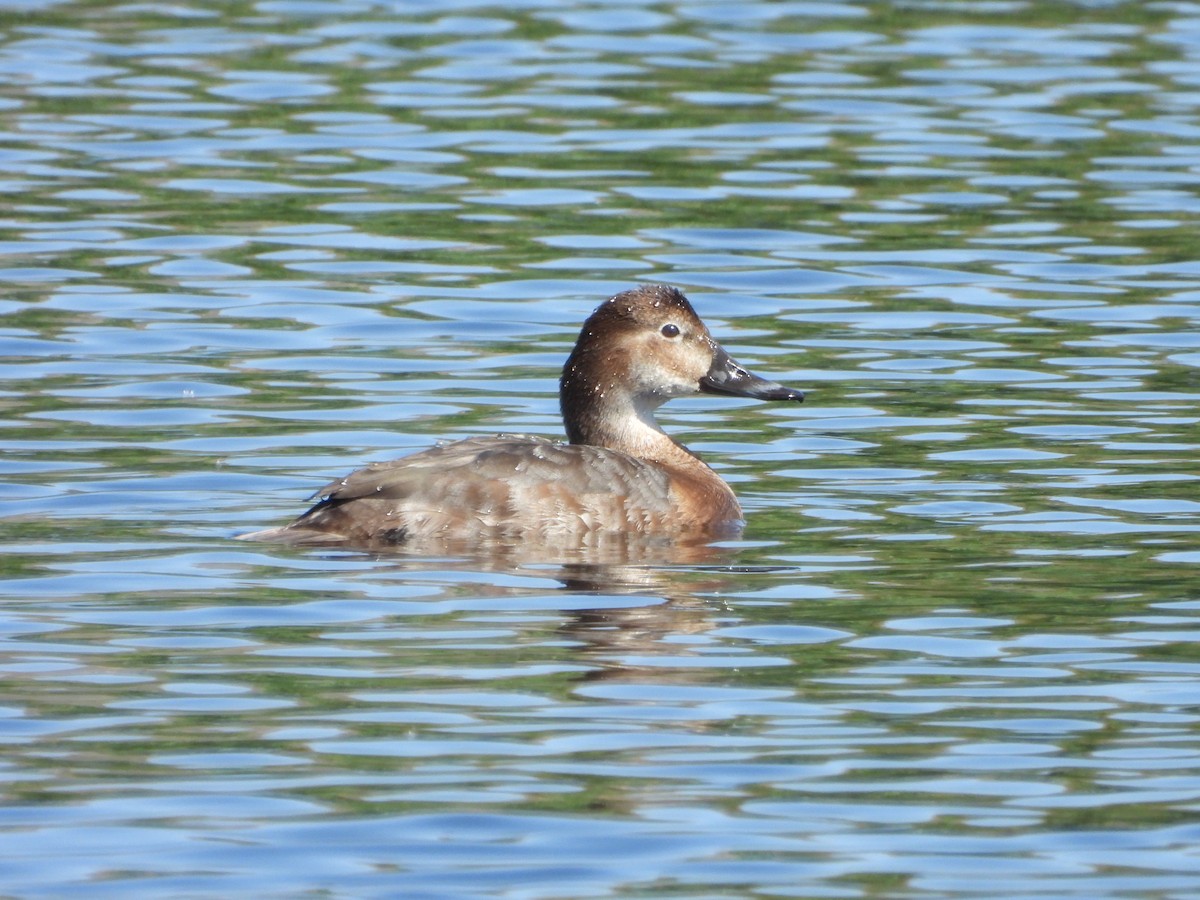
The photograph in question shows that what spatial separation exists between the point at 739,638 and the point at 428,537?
1.57 meters

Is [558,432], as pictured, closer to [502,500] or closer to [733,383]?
[733,383]

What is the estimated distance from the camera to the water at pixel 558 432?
6062 millimetres

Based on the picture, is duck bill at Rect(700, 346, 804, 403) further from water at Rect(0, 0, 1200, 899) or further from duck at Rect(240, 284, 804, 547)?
water at Rect(0, 0, 1200, 899)

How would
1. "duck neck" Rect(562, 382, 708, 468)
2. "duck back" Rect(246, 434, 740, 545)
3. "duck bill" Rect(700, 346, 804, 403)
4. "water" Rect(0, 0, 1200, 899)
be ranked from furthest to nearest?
"duck bill" Rect(700, 346, 804, 403)
"duck neck" Rect(562, 382, 708, 468)
"duck back" Rect(246, 434, 740, 545)
"water" Rect(0, 0, 1200, 899)

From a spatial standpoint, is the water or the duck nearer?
the water

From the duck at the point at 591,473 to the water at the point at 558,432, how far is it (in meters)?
0.24

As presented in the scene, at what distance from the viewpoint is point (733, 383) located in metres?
10.2

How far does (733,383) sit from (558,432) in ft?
3.08

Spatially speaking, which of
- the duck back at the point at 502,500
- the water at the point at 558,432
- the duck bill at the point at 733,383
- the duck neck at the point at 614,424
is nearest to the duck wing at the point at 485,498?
the duck back at the point at 502,500

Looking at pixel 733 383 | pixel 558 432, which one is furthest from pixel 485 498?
pixel 558 432

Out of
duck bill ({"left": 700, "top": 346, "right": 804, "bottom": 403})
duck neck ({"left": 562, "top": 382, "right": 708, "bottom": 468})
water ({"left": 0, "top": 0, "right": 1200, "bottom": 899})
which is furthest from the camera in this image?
duck bill ({"left": 700, "top": 346, "right": 804, "bottom": 403})

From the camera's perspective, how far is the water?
19.9 ft

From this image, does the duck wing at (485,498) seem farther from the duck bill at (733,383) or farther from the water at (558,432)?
the duck bill at (733,383)

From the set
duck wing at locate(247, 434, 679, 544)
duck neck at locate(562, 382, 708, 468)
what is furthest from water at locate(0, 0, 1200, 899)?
duck neck at locate(562, 382, 708, 468)
